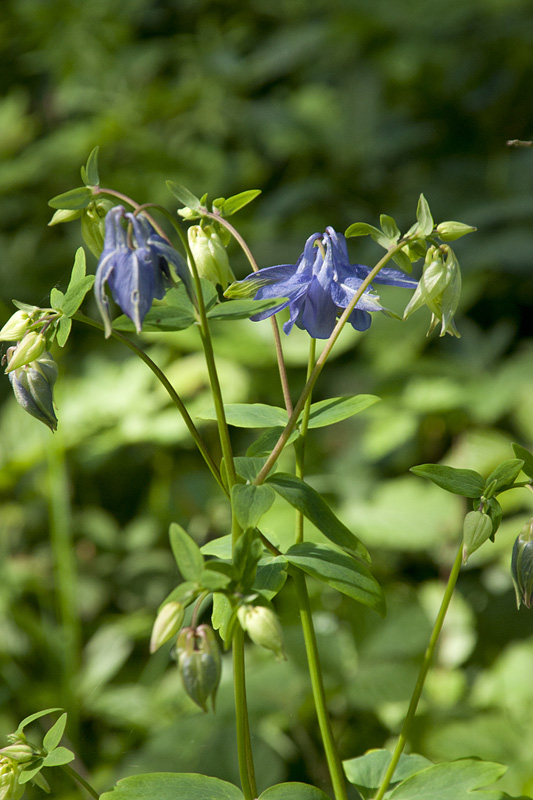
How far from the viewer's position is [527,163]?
7.58 ft

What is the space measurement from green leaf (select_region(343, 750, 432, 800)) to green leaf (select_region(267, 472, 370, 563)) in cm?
26

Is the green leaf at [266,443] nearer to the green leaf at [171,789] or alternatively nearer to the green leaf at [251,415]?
the green leaf at [251,415]

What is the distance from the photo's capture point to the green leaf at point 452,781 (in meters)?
0.59

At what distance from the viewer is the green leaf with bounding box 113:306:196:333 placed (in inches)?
21.9

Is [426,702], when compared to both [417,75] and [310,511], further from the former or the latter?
[417,75]

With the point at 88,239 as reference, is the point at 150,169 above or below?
below

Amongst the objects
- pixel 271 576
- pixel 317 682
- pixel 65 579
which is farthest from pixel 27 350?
pixel 65 579

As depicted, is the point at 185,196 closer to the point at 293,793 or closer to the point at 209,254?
the point at 209,254

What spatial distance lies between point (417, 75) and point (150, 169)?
95 cm

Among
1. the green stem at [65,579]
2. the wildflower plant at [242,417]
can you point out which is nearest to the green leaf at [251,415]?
the wildflower plant at [242,417]

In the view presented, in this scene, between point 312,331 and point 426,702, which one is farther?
point 426,702

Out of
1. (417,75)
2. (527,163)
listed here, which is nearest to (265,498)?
(527,163)

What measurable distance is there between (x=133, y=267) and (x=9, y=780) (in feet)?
1.27

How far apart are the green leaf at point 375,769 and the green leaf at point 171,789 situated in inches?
5.5
